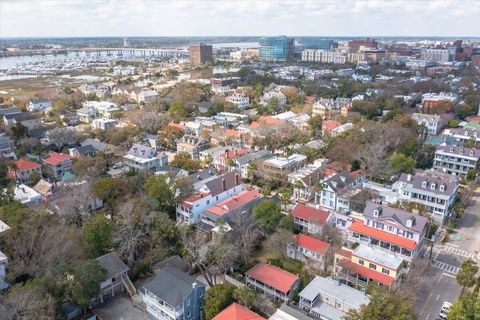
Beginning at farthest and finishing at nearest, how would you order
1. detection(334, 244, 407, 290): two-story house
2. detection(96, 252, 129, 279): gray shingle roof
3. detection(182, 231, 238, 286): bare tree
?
detection(182, 231, 238, 286): bare tree
detection(96, 252, 129, 279): gray shingle roof
detection(334, 244, 407, 290): two-story house

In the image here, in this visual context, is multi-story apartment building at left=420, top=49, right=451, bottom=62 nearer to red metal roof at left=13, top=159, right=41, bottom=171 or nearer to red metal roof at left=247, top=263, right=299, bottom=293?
red metal roof at left=247, top=263, right=299, bottom=293

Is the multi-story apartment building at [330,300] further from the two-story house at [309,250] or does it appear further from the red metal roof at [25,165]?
the red metal roof at [25,165]

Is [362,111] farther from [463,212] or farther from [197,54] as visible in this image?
[197,54]

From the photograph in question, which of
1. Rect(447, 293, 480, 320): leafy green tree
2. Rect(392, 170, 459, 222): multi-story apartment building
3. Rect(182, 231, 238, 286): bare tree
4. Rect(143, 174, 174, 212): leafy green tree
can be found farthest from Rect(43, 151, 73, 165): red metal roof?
Rect(447, 293, 480, 320): leafy green tree

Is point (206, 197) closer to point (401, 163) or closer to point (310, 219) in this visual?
point (310, 219)

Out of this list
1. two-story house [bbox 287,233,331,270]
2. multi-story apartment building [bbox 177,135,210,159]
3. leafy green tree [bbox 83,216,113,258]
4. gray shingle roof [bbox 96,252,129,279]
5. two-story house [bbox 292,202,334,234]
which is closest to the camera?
gray shingle roof [bbox 96,252,129,279]
